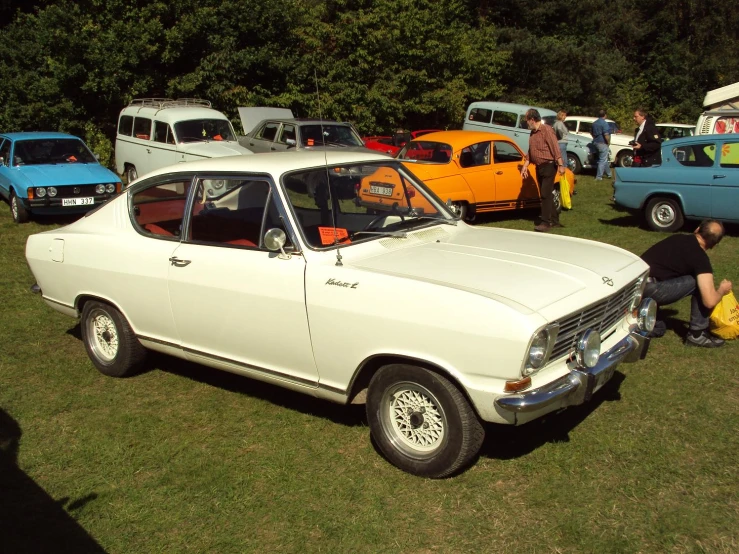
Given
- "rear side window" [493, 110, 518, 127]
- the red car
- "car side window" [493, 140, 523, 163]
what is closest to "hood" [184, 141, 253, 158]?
"car side window" [493, 140, 523, 163]

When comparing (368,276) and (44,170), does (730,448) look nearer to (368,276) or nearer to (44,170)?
(368,276)

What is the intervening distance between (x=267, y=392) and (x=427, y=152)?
733 centimetres

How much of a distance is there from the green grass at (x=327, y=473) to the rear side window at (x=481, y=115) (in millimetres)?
15294

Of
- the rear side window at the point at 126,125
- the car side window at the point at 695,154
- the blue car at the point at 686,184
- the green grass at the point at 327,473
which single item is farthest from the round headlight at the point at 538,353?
the rear side window at the point at 126,125

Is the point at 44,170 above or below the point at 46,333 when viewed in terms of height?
above

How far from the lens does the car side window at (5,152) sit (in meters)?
12.5

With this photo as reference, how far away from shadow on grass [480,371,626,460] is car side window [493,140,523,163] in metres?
7.68

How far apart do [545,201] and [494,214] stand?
2.09 metres

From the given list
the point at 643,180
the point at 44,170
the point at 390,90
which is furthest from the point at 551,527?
the point at 390,90

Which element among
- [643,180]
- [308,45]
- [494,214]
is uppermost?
Answer: [308,45]

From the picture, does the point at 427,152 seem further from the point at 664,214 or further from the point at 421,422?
the point at 421,422

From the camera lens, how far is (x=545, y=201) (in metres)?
11.1

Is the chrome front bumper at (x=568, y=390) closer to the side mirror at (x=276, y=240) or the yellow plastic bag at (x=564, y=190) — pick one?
the side mirror at (x=276, y=240)

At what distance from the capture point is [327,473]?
4293mm
